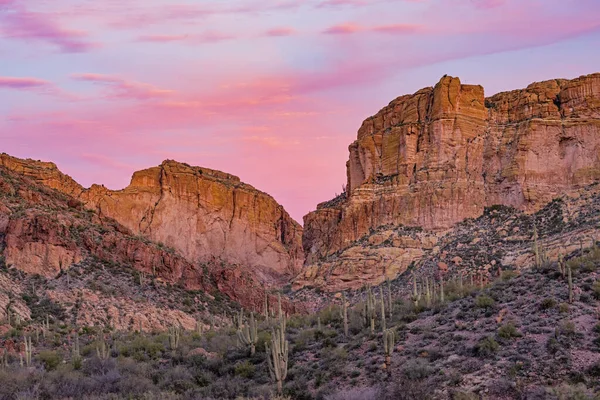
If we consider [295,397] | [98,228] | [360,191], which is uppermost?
[360,191]

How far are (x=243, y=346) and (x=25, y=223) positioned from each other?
29.6 metres

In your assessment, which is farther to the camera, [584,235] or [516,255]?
[516,255]

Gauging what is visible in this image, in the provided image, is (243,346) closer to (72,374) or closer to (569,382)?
(72,374)

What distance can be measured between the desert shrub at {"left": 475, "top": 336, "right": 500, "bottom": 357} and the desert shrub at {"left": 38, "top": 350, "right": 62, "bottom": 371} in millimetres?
19735

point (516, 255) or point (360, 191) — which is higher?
point (360, 191)

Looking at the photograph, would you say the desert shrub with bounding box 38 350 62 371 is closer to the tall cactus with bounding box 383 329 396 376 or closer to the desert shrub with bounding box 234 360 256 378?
the desert shrub with bounding box 234 360 256 378

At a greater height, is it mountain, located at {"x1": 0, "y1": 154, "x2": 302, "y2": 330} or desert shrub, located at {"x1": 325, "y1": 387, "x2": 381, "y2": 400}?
mountain, located at {"x1": 0, "y1": 154, "x2": 302, "y2": 330}

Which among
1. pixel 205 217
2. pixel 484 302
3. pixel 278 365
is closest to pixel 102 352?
pixel 278 365

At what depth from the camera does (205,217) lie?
13238 centimetres

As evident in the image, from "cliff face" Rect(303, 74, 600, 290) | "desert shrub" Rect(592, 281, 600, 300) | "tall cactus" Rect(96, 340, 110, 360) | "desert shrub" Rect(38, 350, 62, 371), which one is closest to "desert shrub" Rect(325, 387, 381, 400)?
"desert shrub" Rect(592, 281, 600, 300)

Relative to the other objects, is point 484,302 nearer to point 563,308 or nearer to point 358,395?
point 563,308

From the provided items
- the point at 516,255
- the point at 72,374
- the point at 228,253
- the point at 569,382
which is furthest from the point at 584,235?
the point at 228,253

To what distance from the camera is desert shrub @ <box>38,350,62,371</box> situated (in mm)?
35409

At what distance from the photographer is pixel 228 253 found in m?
132
